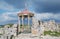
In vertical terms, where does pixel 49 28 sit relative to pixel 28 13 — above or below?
below

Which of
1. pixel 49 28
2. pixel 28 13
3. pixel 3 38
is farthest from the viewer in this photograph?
pixel 28 13

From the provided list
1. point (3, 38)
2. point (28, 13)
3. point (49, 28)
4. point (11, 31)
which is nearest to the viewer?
point (3, 38)

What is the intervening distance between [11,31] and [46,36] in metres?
3.87

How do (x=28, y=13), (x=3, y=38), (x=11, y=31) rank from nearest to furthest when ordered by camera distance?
(x=3, y=38) < (x=11, y=31) < (x=28, y=13)

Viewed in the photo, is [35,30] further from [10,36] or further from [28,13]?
[28,13]

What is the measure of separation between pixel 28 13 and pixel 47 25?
570cm

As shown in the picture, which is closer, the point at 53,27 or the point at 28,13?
the point at 53,27

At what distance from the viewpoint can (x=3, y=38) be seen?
767 inches

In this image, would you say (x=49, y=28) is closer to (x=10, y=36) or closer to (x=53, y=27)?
(x=53, y=27)

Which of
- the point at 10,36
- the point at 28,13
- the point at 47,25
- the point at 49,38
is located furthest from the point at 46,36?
the point at 28,13

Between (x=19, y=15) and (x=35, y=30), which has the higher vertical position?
(x=19, y=15)

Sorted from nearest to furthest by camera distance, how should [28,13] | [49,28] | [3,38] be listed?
[3,38] → [49,28] → [28,13]

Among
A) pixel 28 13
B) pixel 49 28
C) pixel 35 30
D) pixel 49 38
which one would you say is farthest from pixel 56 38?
pixel 28 13

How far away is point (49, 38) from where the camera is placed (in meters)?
20.1
